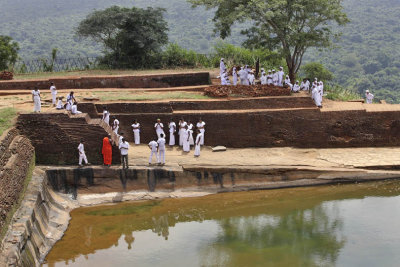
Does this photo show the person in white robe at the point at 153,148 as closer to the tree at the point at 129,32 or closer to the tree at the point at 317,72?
the tree at the point at 129,32

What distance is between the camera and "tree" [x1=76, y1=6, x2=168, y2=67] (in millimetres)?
22797

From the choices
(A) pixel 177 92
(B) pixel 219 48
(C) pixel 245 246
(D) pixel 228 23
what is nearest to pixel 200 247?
(C) pixel 245 246

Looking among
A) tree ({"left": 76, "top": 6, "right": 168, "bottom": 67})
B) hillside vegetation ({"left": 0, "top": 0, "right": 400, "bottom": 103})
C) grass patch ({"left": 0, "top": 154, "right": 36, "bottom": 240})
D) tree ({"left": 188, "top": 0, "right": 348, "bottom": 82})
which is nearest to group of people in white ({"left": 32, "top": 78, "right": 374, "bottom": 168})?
grass patch ({"left": 0, "top": 154, "right": 36, "bottom": 240})

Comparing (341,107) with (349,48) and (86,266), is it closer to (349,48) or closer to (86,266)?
(86,266)

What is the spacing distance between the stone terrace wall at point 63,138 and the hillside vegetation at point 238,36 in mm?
20190

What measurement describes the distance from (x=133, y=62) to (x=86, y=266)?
45.0 feet

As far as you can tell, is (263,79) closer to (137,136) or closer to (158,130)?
(158,130)

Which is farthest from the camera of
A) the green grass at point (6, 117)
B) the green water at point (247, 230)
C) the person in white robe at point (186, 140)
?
the person in white robe at point (186, 140)

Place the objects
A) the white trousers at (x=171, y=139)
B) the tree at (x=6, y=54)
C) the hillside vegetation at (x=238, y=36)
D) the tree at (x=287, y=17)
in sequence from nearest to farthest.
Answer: the white trousers at (x=171, y=139)
the tree at (x=287, y=17)
the tree at (x=6, y=54)
the hillside vegetation at (x=238, y=36)

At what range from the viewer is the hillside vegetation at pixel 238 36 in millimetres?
37562

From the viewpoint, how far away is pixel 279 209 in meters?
13.1

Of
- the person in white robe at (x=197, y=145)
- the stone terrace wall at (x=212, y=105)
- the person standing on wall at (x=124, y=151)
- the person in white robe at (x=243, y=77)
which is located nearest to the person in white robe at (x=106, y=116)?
the stone terrace wall at (x=212, y=105)

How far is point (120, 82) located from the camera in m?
18.7

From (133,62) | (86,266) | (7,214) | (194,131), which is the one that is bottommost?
(86,266)
